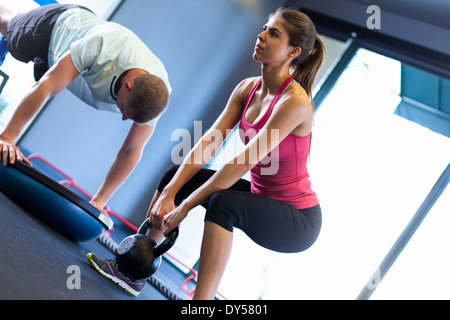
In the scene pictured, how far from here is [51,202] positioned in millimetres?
2207

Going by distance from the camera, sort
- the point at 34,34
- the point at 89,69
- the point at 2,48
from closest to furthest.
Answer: the point at 89,69, the point at 34,34, the point at 2,48

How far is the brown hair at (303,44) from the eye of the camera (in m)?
1.92

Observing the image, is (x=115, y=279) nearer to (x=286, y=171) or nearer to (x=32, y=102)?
(x=286, y=171)

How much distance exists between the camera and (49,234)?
6.95 feet

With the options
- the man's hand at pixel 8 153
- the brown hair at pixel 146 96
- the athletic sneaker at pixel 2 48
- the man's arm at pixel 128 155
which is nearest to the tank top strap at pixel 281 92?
the brown hair at pixel 146 96

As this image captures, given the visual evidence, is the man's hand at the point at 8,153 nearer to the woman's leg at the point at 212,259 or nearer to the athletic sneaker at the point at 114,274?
the athletic sneaker at the point at 114,274

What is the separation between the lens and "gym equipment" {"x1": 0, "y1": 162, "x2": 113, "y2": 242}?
220 cm

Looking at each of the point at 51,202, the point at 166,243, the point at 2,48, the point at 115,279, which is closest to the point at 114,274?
the point at 115,279

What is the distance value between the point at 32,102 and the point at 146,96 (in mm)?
569

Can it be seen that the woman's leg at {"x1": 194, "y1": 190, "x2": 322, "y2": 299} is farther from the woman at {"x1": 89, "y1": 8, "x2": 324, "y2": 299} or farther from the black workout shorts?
the black workout shorts

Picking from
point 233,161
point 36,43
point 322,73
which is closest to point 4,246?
point 233,161

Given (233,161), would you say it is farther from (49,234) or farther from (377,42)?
(377,42)
